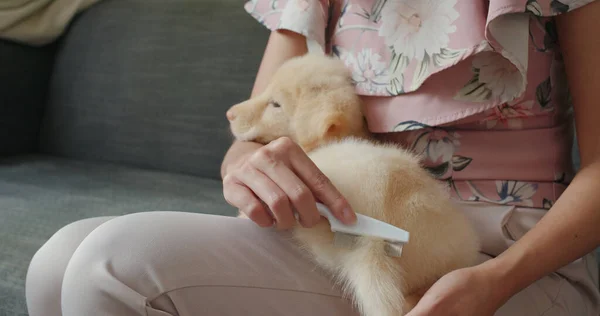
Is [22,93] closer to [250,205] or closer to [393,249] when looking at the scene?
[250,205]

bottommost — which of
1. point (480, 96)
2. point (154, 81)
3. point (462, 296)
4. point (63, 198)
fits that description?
point (63, 198)

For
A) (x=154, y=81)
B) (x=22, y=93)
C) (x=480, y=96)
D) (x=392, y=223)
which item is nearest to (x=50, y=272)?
(x=392, y=223)

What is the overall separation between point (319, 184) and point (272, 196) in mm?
49

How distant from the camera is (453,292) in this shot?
0.54 metres

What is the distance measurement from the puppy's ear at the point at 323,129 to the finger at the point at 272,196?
16 centimetres

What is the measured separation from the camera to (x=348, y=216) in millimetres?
553

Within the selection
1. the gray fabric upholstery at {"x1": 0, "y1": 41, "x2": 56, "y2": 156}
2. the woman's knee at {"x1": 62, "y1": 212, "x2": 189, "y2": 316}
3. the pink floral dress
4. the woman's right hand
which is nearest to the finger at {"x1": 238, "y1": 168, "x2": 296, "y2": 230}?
the woman's right hand

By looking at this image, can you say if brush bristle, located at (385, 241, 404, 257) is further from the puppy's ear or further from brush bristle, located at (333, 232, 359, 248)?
the puppy's ear

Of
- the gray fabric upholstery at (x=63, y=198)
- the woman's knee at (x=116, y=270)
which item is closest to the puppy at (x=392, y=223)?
the woman's knee at (x=116, y=270)

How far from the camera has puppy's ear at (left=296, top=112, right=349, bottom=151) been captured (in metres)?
0.73

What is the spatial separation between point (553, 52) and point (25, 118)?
1377 mm

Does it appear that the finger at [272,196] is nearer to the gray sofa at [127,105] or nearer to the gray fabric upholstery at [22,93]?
the gray sofa at [127,105]

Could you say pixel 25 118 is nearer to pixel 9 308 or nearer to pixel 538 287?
pixel 9 308

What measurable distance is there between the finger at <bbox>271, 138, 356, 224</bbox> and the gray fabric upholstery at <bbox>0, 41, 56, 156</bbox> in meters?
1.19
